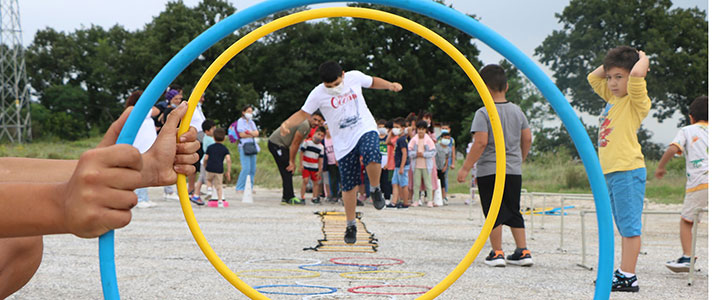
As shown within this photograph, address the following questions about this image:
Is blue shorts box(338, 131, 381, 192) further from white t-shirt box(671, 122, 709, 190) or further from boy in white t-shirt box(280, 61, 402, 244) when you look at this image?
white t-shirt box(671, 122, 709, 190)

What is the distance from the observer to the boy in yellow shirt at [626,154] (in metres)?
4.88

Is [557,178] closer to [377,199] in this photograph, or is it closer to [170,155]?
[377,199]

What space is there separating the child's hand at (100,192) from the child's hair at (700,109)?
609 cm

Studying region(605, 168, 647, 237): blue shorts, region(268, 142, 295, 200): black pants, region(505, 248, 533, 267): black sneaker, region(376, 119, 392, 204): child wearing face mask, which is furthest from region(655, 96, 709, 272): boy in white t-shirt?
region(268, 142, 295, 200): black pants

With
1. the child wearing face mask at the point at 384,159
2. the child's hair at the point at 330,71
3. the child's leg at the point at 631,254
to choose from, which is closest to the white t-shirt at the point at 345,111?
the child's hair at the point at 330,71

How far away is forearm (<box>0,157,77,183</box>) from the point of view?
2158 millimetres

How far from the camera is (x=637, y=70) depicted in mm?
4711

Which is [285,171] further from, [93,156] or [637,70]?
[93,156]

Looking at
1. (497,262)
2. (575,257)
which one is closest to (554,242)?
(575,257)

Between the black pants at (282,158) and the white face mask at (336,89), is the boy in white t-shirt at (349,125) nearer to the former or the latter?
the white face mask at (336,89)

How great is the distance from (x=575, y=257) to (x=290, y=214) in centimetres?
564

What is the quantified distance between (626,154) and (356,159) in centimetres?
304

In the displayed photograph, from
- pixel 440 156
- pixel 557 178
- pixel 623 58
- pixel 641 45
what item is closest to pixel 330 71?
pixel 623 58

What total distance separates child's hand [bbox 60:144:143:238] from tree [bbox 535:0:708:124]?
3576cm
